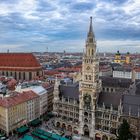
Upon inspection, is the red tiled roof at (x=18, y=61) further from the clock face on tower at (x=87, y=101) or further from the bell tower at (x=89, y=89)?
the clock face on tower at (x=87, y=101)

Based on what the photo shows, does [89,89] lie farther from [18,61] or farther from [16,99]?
[18,61]

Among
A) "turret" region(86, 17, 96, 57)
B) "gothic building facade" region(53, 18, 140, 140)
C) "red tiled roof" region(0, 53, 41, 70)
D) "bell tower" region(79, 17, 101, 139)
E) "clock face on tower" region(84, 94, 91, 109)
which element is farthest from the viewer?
"red tiled roof" region(0, 53, 41, 70)

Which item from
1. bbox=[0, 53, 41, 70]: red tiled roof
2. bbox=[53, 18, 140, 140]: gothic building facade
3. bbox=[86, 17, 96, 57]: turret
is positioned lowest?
bbox=[53, 18, 140, 140]: gothic building facade

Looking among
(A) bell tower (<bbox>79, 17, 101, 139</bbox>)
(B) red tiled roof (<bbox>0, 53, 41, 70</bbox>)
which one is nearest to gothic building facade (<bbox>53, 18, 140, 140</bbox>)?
(A) bell tower (<bbox>79, 17, 101, 139</bbox>)

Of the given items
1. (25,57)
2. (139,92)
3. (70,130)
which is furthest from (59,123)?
(25,57)

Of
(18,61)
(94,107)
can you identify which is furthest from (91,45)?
(18,61)

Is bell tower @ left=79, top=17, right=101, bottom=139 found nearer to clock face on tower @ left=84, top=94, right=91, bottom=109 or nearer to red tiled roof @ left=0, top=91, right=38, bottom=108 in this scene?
clock face on tower @ left=84, top=94, right=91, bottom=109
